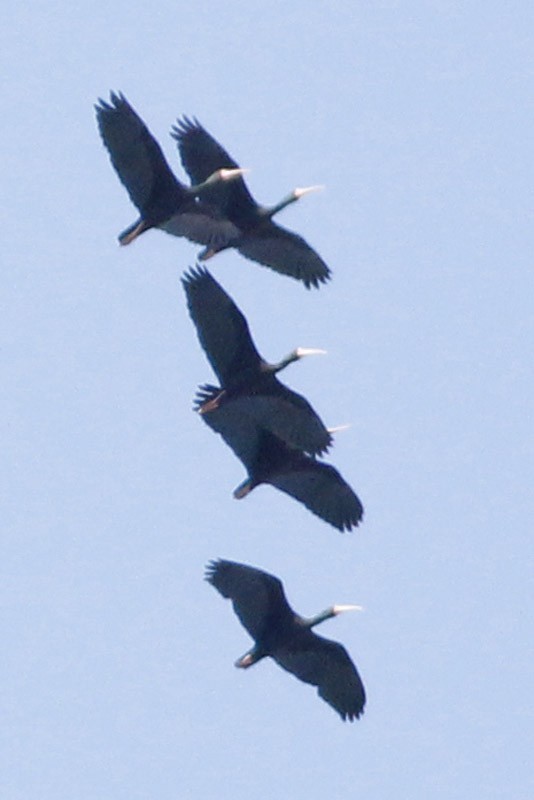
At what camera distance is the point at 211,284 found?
3900 cm

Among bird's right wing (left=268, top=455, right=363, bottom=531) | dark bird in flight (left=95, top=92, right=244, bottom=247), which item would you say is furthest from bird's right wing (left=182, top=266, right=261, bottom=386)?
bird's right wing (left=268, top=455, right=363, bottom=531)

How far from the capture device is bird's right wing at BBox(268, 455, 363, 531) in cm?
4050

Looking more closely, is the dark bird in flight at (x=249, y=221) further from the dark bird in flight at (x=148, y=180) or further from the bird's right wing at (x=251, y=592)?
the bird's right wing at (x=251, y=592)

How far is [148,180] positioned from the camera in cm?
3906

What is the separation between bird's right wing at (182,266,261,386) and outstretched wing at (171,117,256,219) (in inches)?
85.5

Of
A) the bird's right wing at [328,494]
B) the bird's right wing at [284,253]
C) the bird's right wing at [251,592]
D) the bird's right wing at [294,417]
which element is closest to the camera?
the bird's right wing at [251,592]

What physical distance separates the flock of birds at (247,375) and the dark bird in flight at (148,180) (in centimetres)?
1

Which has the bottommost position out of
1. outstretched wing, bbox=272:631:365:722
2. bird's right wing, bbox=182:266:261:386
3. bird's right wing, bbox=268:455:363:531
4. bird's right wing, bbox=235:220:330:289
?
outstretched wing, bbox=272:631:365:722

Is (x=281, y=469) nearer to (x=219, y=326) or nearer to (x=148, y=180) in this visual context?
(x=219, y=326)

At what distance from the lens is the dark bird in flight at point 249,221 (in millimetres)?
41000

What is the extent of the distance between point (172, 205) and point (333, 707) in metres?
5.95

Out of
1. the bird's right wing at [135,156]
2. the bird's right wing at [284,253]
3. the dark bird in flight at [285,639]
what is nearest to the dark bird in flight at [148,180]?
the bird's right wing at [135,156]

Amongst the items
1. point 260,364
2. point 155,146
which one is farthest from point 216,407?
point 155,146

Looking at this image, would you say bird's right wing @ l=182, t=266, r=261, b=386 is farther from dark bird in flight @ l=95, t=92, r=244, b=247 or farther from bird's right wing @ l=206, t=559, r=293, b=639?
bird's right wing @ l=206, t=559, r=293, b=639
